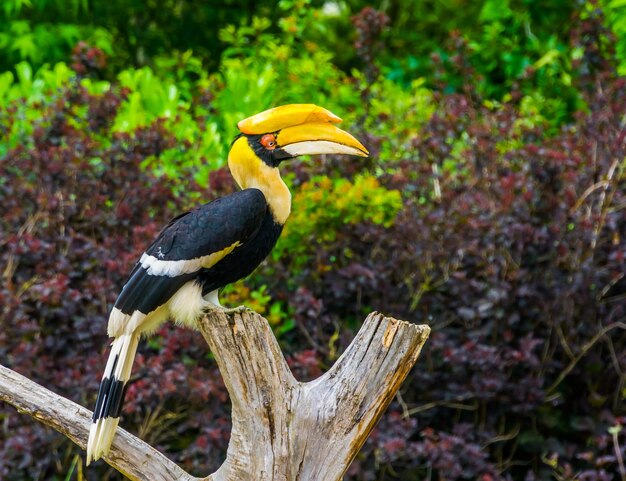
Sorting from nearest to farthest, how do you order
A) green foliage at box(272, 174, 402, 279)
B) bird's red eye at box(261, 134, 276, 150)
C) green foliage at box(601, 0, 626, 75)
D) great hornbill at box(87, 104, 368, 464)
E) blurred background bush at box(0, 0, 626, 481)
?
1. great hornbill at box(87, 104, 368, 464)
2. bird's red eye at box(261, 134, 276, 150)
3. blurred background bush at box(0, 0, 626, 481)
4. green foliage at box(272, 174, 402, 279)
5. green foliage at box(601, 0, 626, 75)

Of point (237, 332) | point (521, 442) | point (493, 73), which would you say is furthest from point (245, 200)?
point (493, 73)

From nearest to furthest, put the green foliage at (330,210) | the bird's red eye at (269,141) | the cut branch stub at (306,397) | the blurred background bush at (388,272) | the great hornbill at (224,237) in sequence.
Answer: the cut branch stub at (306,397) → the great hornbill at (224,237) → the bird's red eye at (269,141) → the blurred background bush at (388,272) → the green foliage at (330,210)

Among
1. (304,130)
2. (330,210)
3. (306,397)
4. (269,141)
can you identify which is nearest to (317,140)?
(304,130)

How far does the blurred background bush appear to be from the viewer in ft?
15.6

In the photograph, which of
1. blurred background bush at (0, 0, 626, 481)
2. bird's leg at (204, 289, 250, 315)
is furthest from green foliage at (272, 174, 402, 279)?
bird's leg at (204, 289, 250, 315)

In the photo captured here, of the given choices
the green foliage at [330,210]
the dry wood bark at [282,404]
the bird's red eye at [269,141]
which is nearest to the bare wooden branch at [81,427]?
the dry wood bark at [282,404]

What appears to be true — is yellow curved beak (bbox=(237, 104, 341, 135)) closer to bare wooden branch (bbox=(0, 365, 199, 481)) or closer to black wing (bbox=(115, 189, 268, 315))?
black wing (bbox=(115, 189, 268, 315))

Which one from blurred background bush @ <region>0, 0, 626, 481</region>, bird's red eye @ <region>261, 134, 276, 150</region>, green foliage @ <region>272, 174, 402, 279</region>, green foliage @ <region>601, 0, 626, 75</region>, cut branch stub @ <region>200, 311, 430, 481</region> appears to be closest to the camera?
cut branch stub @ <region>200, 311, 430, 481</region>

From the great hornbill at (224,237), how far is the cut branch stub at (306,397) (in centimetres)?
30

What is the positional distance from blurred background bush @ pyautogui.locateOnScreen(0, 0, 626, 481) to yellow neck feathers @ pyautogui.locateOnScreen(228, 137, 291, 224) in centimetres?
118

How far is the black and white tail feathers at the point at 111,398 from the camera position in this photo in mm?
3111

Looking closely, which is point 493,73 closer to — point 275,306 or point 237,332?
point 275,306

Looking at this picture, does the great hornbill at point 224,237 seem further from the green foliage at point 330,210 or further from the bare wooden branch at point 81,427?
the green foliage at point 330,210

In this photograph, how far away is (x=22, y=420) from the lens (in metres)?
4.76
